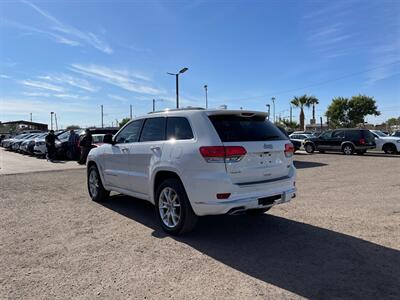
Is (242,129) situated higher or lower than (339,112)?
lower

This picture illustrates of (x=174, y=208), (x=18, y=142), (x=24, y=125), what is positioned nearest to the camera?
(x=174, y=208)

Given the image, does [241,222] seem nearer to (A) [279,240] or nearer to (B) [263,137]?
(A) [279,240]

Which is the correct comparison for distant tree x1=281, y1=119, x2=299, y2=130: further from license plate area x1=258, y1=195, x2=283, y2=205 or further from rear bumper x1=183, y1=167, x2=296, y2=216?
rear bumper x1=183, y1=167, x2=296, y2=216

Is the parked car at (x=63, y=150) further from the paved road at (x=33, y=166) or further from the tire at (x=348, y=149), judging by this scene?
the tire at (x=348, y=149)

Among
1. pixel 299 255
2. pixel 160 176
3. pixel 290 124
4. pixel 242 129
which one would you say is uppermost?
pixel 290 124

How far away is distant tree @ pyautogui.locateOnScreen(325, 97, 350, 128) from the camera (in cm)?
6888

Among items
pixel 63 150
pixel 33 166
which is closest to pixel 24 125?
pixel 63 150

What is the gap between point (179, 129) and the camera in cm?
556

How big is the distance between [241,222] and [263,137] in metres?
1.75

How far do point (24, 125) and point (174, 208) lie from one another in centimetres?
9983

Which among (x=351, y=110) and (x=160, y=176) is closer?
(x=160, y=176)

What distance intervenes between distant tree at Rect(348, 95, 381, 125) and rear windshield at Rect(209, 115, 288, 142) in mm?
68615

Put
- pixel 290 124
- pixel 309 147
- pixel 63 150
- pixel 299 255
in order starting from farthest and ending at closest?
pixel 290 124 < pixel 309 147 < pixel 63 150 < pixel 299 255

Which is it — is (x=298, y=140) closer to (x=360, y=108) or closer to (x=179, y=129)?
(x=179, y=129)
